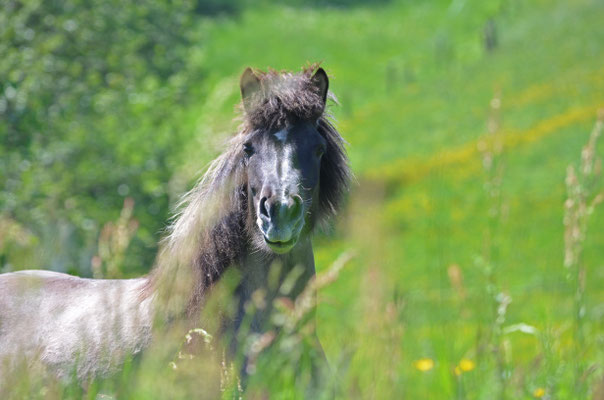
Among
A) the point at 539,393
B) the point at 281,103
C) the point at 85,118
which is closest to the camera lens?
the point at 539,393

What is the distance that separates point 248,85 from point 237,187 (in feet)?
2.50

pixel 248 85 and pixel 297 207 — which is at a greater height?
pixel 248 85

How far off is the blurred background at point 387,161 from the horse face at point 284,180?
31cm

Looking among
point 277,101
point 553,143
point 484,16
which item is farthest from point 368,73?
point 277,101

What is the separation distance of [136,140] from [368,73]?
1902 inches

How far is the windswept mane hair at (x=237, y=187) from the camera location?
218 inches

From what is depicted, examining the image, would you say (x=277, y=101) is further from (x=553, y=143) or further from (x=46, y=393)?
(x=553, y=143)

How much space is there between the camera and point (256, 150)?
18.1 feet

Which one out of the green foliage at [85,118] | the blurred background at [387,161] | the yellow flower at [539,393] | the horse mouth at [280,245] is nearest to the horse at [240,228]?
the horse mouth at [280,245]

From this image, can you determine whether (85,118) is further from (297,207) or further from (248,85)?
(297,207)

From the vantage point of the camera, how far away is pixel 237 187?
18.4ft

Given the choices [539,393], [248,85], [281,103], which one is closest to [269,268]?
[281,103]

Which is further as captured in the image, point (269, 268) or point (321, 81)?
point (321, 81)

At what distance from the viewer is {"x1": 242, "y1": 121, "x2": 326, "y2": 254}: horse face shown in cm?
503
